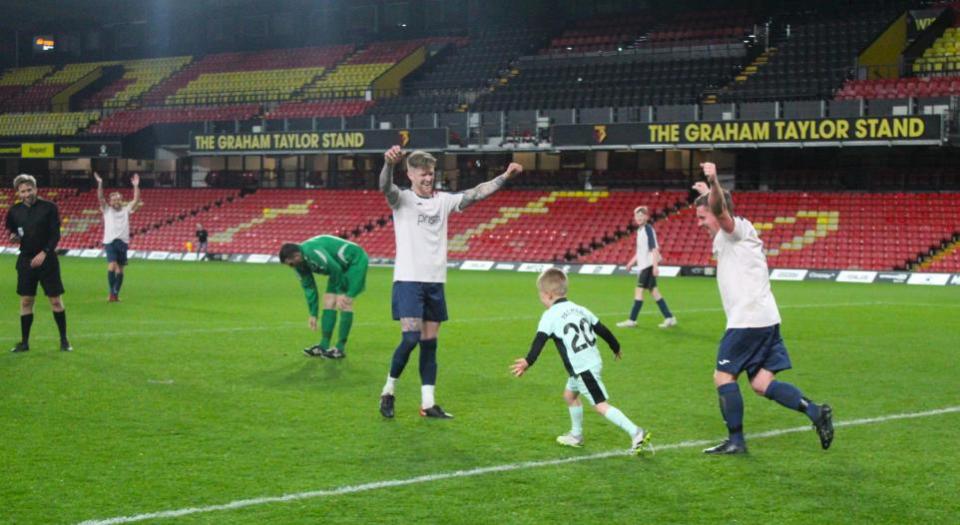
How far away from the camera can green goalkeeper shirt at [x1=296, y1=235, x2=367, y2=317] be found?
1392cm

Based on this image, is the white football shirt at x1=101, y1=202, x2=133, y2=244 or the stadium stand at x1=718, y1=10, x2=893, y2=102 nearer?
the white football shirt at x1=101, y1=202, x2=133, y2=244

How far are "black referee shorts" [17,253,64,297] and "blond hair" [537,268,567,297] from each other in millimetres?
7784

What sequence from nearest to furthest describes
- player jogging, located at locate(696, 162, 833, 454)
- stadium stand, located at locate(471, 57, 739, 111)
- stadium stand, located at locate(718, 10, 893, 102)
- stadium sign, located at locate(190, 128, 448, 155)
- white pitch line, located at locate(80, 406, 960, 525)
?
1. white pitch line, located at locate(80, 406, 960, 525)
2. player jogging, located at locate(696, 162, 833, 454)
3. stadium stand, located at locate(718, 10, 893, 102)
4. stadium sign, located at locate(190, 128, 448, 155)
5. stadium stand, located at locate(471, 57, 739, 111)

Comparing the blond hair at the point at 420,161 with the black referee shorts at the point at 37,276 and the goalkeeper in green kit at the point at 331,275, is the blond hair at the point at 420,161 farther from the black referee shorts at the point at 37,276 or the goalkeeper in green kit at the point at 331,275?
the black referee shorts at the point at 37,276

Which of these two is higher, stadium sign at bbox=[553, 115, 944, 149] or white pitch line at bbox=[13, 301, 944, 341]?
stadium sign at bbox=[553, 115, 944, 149]

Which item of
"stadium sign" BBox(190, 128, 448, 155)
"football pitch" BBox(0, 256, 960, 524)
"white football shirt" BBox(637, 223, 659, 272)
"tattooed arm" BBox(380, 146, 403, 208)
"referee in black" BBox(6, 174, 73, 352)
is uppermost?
"stadium sign" BBox(190, 128, 448, 155)

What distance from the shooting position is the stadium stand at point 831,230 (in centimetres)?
3731

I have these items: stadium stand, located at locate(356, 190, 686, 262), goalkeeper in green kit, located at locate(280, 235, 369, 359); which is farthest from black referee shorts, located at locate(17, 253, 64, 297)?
stadium stand, located at locate(356, 190, 686, 262)

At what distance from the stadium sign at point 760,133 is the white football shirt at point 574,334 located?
32.0 m

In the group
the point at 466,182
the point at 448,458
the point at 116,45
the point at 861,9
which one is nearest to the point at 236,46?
the point at 116,45

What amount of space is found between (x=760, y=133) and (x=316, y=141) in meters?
19.4

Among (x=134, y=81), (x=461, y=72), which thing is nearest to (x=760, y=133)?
(x=461, y=72)

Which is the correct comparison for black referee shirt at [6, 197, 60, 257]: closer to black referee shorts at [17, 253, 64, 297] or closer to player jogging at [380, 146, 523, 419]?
black referee shorts at [17, 253, 64, 297]

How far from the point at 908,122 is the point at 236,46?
44743 millimetres
